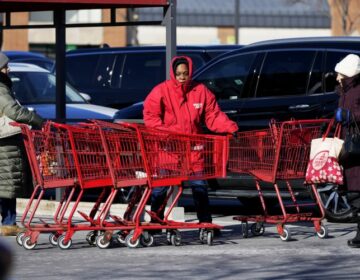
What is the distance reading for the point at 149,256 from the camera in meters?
10.0

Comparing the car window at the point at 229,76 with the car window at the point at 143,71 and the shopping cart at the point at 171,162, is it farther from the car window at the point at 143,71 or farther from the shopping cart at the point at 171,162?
the car window at the point at 143,71

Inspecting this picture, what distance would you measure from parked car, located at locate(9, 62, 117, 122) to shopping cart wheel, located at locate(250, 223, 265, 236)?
5121mm

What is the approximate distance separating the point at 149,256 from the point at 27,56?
1526 cm

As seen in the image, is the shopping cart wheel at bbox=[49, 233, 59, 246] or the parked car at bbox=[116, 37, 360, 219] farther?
the parked car at bbox=[116, 37, 360, 219]

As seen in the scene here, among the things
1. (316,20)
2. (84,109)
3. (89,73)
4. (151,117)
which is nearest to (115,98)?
(89,73)

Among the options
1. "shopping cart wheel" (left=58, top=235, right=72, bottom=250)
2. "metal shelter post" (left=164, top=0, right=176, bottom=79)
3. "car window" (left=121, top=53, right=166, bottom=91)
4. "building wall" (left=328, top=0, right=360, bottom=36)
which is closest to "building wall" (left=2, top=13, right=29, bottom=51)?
"building wall" (left=328, top=0, right=360, bottom=36)

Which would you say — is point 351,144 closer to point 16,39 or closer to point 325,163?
point 325,163

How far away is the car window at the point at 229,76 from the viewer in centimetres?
1379

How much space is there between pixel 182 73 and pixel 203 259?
200 centimetres

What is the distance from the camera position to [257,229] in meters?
11.5

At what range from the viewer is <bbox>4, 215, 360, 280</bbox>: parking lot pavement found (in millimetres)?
8963

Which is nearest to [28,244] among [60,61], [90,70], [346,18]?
[60,61]

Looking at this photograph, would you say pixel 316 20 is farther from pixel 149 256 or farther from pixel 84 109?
pixel 149 256

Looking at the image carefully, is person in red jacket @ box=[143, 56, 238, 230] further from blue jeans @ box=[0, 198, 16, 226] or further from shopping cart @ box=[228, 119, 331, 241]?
blue jeans @ box=[0, 198, 16, 226]
